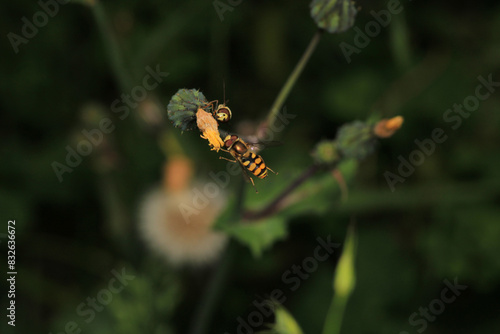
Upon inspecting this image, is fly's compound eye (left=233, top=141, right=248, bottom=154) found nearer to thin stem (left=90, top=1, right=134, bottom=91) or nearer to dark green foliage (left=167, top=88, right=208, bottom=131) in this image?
dark green foliage (left=167, top=88, right=208, bottom=131)

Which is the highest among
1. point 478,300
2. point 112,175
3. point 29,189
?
point 29,189

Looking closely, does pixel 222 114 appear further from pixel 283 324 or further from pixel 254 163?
pixel 283 324

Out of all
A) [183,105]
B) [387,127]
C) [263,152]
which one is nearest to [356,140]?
[387,127]

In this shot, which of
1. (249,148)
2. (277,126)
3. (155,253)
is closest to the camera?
(249,148)

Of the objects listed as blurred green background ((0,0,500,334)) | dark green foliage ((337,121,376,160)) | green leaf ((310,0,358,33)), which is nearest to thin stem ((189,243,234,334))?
blurred green background ((0,0,500,334))

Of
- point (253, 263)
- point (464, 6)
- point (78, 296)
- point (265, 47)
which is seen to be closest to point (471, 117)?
point (464, 6)

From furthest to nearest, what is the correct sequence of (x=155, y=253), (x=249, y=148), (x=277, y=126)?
(x=277, y=126)
(x=155, y=253)
(x=249, y=148)

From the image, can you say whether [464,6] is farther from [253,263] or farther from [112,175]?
[112,175]
